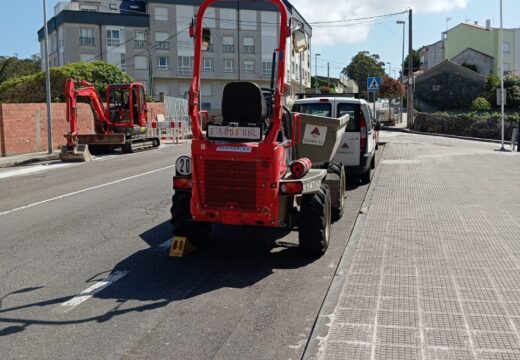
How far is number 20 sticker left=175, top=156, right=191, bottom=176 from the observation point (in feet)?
22.6

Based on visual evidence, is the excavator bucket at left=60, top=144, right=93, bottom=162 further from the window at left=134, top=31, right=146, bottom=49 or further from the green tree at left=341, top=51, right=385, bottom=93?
the green tree at left=341, top=51, right=385, bottom=93

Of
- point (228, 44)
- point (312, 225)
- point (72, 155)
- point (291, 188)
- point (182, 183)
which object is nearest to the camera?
point (291, 188)

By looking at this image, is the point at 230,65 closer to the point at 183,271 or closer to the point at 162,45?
the point at 162,45

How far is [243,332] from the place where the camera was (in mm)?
4711

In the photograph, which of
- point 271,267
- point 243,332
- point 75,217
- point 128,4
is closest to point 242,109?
point 271,267

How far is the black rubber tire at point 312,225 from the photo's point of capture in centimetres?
679

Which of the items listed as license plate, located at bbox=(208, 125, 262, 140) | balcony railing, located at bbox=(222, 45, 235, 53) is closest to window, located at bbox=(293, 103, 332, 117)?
license plate, located at bbox=(208, 125, 262, 140)

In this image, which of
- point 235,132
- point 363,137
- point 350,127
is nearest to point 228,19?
point 350,127

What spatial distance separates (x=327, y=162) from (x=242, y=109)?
3.03 m

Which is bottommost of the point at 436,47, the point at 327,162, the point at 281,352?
the point at 281,352

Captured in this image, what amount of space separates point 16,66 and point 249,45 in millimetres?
29799

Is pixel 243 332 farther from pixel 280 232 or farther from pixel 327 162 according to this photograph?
pixel 327 162

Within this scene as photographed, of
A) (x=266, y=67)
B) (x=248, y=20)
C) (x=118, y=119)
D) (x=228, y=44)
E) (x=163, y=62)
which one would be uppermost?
(x=248, y=20)

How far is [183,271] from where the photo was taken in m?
6.47
